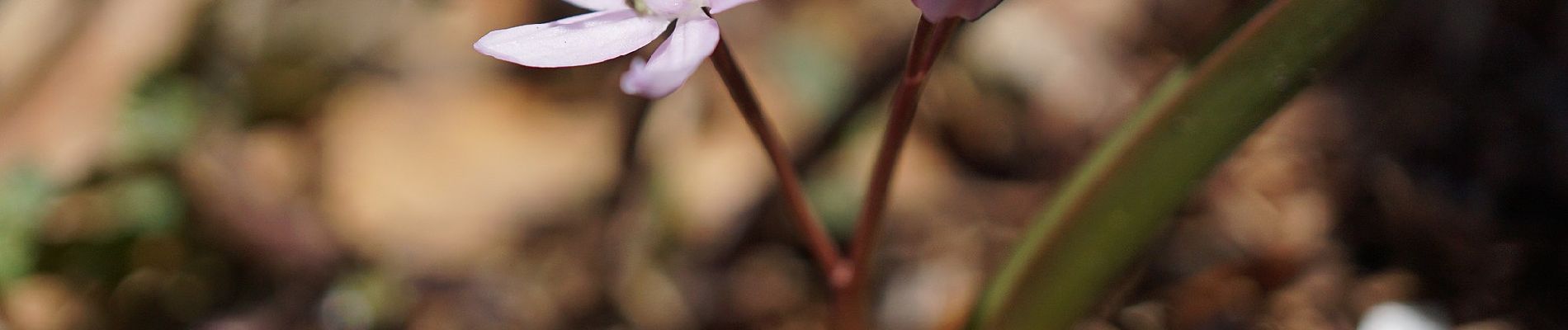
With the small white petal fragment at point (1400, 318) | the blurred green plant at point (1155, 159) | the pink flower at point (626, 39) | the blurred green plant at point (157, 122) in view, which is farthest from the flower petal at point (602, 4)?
the blurred green plant at point (157, 122)

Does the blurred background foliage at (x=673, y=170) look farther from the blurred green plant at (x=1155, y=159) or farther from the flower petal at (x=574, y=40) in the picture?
the flower petal at (x=574, y=40)

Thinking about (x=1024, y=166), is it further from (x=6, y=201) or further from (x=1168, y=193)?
(x=6, y=201)

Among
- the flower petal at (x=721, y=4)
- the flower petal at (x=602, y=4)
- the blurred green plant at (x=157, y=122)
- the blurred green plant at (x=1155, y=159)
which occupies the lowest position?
the blurred green plant at (x=1155, y=159)

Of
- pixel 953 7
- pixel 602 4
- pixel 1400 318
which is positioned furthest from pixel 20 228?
pixel 1400 318

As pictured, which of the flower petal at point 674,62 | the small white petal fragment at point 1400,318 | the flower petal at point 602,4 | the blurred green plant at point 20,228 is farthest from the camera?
the blurred green plant at point 20,228

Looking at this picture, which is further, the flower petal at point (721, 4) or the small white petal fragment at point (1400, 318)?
the small white petal fragment at point (1400, 318)

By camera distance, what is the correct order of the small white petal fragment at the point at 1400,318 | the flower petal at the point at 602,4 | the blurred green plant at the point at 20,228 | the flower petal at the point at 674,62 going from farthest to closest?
the blurred green plant at the point at 20,228 < the small white petal fragment at the point at 1400,318 < the flower petal at the point at 602,4 < the flower petal at the point at 674,62

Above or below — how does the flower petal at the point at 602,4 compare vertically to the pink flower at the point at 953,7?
above
